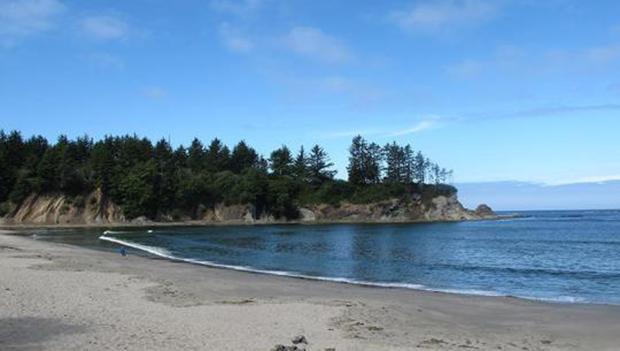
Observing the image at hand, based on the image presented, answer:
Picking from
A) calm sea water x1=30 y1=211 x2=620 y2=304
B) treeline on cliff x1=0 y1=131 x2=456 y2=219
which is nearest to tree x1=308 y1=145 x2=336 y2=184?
treeline on cliff x1=0 y1=131 x2=456 y2=219

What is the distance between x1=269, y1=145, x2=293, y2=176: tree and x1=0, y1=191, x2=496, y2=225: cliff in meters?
16.5

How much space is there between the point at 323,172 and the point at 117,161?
209 ft

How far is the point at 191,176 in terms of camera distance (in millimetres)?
155500

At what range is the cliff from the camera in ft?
446

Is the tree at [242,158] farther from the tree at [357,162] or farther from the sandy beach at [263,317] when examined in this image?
the sandy beach at [263,317]

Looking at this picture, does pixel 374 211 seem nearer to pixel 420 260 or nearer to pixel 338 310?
pixel 420 260

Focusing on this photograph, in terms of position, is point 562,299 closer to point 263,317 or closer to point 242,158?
point 263,317

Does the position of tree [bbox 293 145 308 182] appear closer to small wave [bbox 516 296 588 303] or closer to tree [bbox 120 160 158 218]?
tree [bbox 120 160 158 218]

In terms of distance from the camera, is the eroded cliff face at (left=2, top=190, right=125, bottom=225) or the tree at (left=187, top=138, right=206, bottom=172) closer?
the eroded cliff face at (left=2, top=190, right=125, bottom=225)

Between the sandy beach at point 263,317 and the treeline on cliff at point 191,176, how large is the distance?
11604cm

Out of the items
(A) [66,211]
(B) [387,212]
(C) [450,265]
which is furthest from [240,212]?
(C) [450,265]

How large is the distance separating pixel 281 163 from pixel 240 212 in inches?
1120

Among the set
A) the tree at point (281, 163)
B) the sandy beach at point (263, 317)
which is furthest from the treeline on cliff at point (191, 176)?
the sandy beach at point (263, 317)

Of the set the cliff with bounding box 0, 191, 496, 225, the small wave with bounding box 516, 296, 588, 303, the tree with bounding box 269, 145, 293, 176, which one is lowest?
the small wave with bounding box 516, 296, 588, 303
